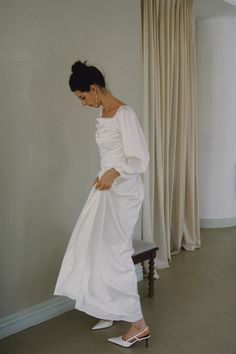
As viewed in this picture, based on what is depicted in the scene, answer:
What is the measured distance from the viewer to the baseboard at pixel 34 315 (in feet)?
8.27

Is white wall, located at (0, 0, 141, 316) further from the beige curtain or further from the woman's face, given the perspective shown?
the beige curtain

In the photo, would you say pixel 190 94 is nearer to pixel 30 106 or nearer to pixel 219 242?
pixel 219 242

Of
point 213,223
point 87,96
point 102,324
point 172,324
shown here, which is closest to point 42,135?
point 87,96

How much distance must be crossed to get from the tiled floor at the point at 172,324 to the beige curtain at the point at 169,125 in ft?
1.51

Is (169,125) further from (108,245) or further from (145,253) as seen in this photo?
(108,245)

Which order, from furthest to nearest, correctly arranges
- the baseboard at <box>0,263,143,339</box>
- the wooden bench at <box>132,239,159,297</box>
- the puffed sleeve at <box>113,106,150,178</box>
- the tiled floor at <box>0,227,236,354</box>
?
1. the wooden bench at <box>132,239,159,297</box>
2. the baseboard at <box>0,263,143,339</box>
3. the tiled floor at <box>0,227,236,354</box>
4. the puffed sleeve at <box>113,106,150,178</box>

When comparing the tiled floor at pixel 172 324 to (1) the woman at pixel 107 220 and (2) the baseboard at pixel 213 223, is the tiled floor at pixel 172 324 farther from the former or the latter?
(2) the baseboard at pixel 213 223

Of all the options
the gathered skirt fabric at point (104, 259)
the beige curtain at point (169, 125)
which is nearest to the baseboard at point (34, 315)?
the gathered skirt fabric at point (104, 259)

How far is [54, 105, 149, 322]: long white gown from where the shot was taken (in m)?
2.24

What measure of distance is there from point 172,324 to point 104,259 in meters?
0.78

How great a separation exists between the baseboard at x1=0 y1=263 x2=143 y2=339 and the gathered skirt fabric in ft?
1.52

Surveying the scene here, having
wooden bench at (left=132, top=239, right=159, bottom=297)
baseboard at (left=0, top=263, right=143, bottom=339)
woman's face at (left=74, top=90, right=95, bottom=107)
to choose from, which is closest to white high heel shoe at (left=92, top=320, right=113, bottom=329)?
baseboard at (left=0, top=263, right=143, bottom=339)

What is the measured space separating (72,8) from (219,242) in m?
2.86

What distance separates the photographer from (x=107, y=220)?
231 cm
